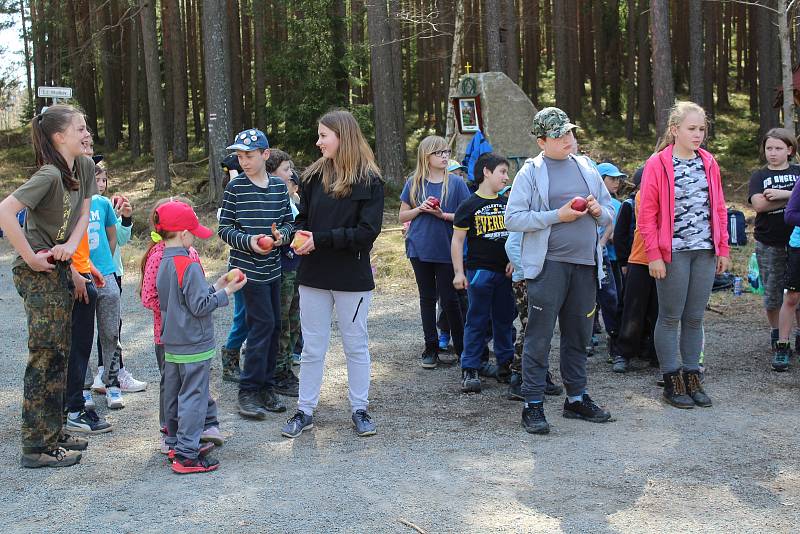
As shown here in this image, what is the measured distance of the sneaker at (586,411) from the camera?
5.70 meters

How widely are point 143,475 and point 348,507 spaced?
136 cm

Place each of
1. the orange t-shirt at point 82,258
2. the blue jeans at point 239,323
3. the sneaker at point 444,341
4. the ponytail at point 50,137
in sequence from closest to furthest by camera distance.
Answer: the ponytail at point 50,137, the orange t-shirt at point 82,258, the blue jeans at point 239,323, the sneaker at point 444,341

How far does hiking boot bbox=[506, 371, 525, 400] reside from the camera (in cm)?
630

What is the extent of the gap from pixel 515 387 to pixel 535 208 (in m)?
1.57

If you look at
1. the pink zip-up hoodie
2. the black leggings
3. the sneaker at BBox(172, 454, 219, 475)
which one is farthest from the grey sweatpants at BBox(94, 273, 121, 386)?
the pink zip-up hoodie

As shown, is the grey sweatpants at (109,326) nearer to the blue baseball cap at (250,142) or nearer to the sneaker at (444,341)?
the blue baseball cap at (250,142)

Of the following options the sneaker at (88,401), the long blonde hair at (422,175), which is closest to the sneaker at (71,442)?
the sneaker at (88,401)

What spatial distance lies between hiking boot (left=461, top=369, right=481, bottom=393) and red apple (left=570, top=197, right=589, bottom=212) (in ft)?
6.09

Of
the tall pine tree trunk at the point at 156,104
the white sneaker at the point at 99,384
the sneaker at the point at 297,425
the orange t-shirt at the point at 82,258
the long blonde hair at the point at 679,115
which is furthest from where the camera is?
the tall pine tree trunk at the point at 156,104

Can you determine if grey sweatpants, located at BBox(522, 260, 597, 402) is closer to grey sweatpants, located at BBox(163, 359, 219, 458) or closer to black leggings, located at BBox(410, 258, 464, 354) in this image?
black leggings, located at BBox(410, 258, 464, 354)

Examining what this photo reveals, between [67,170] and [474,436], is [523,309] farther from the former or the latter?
[67,170]

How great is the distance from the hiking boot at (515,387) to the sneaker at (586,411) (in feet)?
1.69

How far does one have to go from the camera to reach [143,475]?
15.9ft

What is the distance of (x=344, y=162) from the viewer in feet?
17.6
